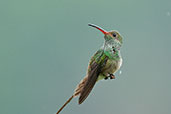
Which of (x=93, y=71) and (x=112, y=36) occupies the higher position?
(x=112, y=36)

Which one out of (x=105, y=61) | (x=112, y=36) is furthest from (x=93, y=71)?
(x=112, y=36)

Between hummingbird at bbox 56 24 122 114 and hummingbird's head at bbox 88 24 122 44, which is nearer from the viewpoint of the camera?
hummingbird at bbox 56 24 122 114

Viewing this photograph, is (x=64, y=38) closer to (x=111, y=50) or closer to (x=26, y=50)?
(x=26, y=50)

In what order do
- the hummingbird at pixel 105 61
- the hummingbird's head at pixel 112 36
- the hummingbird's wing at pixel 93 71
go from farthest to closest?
the hummingbird's head at pixel 112 36 → the hummingbird at pixel 105 61 → the hummingbird's wing at pixel 93 71

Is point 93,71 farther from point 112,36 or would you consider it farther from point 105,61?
point 112,36

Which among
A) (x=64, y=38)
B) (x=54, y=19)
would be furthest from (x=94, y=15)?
(x=64, y=38)

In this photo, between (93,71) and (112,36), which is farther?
(112,36)

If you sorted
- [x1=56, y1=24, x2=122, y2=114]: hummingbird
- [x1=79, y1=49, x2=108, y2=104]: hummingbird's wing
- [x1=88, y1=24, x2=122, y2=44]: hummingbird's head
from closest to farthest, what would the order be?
1. [x1=79, y1=49, x2=108, y2=104]: hummingbird's wing
2. [x1=56, y1=24, x2=122, y2=114]: hummingbird
3. [x1=88, y1=24, x2=122, y2=44]: hummingbird's head

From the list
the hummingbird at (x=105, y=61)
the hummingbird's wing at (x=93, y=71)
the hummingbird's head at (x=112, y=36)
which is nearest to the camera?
the hummingbird's wing at (x=93, y=71)

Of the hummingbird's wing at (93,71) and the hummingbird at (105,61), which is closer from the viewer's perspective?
the hummingbird's wing at (93,71)
